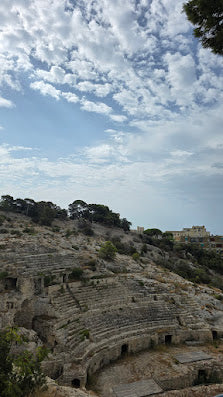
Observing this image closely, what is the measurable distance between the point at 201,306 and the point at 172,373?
9.97 meters

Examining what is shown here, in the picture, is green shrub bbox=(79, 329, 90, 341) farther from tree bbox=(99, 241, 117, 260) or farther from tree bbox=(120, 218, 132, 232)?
tree bbox=(120, 218, 132, 232)

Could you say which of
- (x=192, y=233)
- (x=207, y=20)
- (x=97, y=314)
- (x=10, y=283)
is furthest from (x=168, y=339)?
(x=192, y=233)

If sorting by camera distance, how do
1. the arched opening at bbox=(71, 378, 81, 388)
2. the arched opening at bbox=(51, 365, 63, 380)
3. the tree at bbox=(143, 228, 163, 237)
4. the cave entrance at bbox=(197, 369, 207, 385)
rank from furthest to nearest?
1. the tree at bbox=(143, 228, 163, 237)
2. the cave entrance at bbox=(197, 369, 207, 385)
3. the arched opening at bbox=(51, 365, 63, 380)
4. the arched opening at bbox=(71, 378, 81, 388)

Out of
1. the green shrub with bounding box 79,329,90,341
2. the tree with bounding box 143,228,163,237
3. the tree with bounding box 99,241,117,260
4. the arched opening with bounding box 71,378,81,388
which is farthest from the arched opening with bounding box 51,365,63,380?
the tree with bounding box 143,228,163,237

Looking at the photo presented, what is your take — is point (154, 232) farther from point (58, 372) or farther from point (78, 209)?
point (58, 372)

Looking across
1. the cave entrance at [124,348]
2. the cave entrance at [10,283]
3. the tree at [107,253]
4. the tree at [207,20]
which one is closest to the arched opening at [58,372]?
the cave entrance at [124,348]

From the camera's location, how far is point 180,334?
1686 cm

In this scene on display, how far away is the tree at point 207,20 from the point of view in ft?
31.0

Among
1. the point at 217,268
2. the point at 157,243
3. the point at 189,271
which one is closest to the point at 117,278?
the point at 189,271

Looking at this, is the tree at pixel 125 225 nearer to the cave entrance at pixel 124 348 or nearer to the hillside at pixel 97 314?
the hillside at pixel 97 314

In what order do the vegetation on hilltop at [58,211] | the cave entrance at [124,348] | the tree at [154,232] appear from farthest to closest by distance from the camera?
the tree at [154,232], the vegetation on hilltop at [58,211], the cave entrance at [124,348]

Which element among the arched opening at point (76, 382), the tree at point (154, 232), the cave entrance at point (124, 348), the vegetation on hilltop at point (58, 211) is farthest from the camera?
the tree at point (154, 232)

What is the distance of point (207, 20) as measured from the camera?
968 cm

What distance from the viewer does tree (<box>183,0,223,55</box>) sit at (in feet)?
31.0
